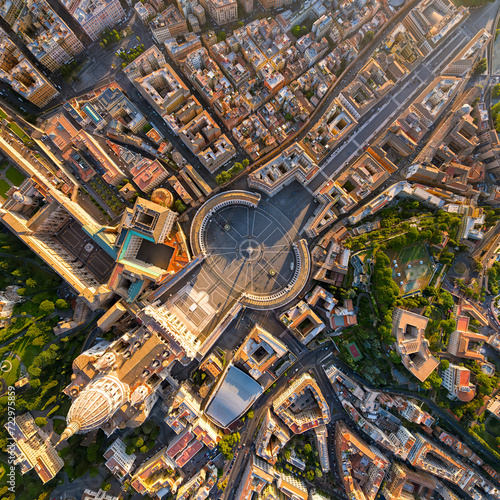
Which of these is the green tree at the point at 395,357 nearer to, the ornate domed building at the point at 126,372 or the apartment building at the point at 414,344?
the apartment building at the point at 414,344

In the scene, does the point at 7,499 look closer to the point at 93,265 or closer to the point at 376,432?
the point at 93,265

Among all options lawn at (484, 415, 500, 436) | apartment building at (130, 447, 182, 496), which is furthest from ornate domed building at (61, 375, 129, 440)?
lawn at (484, 415, 500, 436)

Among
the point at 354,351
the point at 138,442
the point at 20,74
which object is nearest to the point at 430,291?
the point at 354,351

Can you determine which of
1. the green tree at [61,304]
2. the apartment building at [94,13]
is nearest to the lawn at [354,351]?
the green tree at [61,304]

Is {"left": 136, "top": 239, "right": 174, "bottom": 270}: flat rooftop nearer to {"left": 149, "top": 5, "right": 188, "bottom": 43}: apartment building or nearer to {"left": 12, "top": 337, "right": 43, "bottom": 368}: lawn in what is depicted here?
{"left": 12, "top": 337, "right": 43, "bottom": 368}: lawn

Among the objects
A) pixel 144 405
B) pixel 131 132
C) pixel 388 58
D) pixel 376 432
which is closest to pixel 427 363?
pixel 376 432

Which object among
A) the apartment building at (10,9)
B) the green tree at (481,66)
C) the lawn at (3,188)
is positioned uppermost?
the apartment building at (10,9)
